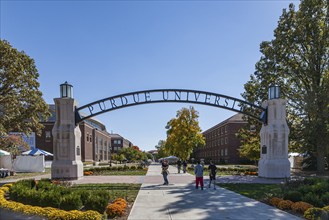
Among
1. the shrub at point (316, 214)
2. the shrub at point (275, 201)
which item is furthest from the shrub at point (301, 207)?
the shrub at point (275, 201)

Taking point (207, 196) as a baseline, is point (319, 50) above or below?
above

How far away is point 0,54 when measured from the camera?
21672 millimetres

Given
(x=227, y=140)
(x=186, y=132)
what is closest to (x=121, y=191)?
(x=186, y=132)

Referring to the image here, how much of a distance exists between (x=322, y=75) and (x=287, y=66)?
11.1 feet

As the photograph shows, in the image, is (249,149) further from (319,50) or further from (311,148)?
(319,50)

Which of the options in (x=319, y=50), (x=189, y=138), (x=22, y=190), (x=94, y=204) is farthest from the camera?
(x=189, y=138)

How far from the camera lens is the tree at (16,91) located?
71.8 ft

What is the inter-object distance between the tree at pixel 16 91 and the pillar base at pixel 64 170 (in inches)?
207

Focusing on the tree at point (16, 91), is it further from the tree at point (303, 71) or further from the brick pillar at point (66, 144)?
the tree at point (303, 71)

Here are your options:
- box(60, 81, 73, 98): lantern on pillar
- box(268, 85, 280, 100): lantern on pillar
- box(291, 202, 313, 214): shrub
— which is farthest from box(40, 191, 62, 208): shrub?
box(268, 85, 280, 100): lantern on pillar

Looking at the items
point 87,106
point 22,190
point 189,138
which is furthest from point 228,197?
point 189,138

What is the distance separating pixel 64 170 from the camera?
19734 millimetres

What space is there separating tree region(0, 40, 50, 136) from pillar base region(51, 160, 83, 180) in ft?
17.3

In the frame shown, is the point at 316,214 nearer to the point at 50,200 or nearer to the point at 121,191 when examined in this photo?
the point at 50,200
